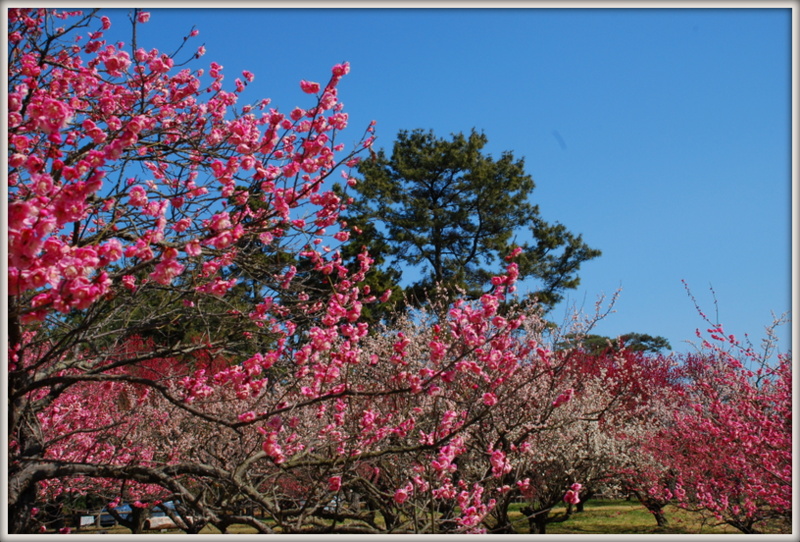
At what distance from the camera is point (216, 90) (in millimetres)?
5277

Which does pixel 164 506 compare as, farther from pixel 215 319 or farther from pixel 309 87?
pixel 309 87

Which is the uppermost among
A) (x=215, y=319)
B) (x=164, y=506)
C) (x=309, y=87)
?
(x=309, y=87)

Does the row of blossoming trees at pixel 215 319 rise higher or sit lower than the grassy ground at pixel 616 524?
higher

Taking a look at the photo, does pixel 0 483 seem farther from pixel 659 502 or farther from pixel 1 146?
pixel 659 502

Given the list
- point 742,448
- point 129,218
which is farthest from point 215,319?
point 742,448

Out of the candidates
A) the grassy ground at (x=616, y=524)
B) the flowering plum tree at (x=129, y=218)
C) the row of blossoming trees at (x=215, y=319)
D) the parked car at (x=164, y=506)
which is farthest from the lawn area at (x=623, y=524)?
the flowering plum tree at (x=129, y=218)

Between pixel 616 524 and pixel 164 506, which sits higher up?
pixel 164 506

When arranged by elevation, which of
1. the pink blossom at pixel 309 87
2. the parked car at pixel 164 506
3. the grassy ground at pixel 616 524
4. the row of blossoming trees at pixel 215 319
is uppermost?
the pink blossom at pixel 309 87

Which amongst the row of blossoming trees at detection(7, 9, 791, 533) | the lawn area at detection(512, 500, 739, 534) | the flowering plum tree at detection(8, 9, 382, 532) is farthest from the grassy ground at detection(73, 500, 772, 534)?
the flowering plum tree at detection(8, 9, 382, 532)

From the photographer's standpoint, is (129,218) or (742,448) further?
(742,448)

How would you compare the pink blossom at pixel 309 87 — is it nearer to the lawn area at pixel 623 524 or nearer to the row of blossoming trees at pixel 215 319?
the row of blossoming trees at pixel 215 319

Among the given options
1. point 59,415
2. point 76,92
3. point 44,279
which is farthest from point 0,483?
point 59,415

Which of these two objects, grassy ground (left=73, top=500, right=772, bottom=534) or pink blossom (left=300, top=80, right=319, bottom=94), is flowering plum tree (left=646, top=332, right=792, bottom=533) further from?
pink blossom (left=300, top=80, right=319, bottom=94)

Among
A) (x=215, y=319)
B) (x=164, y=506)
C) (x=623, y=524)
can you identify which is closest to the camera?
(x=215, y=319)
